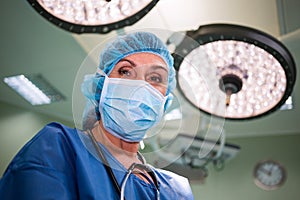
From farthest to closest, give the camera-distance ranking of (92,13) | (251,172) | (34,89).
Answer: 1. (251,172)
2. (34,89)
3. (92,13)

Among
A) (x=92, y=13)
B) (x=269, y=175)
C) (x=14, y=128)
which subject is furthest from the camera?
(x=269, y=175)

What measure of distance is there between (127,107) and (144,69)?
115 mm

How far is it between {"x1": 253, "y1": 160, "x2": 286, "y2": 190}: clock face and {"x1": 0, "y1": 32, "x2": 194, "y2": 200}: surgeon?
3315 mm

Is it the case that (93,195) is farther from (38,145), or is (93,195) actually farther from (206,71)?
(206,71)

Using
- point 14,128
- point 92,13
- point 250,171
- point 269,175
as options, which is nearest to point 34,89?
point 14,128

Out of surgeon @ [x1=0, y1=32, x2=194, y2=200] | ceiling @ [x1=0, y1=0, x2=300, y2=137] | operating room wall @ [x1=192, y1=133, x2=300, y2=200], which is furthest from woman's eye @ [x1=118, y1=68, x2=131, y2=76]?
operating room wall @ [x1=192, y1=133, x2=300, y2=200]

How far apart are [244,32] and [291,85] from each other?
1.11 feet

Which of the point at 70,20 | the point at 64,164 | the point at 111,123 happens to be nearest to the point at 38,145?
the point at 64,164

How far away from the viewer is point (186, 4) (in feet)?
7.20

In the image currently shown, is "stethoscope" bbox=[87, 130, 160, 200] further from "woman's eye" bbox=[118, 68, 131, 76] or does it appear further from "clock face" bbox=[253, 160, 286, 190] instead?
"clock face" bbox=[253, 160, 286, 190]

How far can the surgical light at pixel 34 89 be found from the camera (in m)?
3.13

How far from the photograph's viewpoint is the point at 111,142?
3.34 feet

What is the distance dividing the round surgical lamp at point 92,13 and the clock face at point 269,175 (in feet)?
11.4

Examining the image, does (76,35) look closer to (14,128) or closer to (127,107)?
(14,128)
